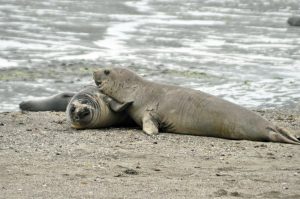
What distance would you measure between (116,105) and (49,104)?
2268mm

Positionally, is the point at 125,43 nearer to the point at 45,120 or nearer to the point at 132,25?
the point at 132,25

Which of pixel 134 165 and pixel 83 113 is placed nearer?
pixel 134 165

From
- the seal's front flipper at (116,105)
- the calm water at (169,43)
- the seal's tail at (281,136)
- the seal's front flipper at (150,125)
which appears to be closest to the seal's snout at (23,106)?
the calm water at (169,43)

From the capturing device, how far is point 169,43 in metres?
19.1

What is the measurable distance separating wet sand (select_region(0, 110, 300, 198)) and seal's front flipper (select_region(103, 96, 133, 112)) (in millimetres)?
260

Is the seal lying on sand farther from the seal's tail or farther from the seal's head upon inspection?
the seal's tail

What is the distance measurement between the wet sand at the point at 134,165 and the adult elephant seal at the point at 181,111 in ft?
0.59

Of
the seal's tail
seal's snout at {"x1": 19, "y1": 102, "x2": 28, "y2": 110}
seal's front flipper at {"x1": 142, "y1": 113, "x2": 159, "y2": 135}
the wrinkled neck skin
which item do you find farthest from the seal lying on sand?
seal's snout at {"x1": 19, "y1": 102, "x2": 28, "y2": 110}

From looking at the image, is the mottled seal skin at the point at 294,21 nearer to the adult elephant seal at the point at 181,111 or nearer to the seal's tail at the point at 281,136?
the adult elephant seal at the point at 181,111

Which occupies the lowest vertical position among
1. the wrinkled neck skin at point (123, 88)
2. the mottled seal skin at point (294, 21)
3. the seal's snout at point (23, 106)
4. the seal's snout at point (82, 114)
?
the mottled seal skin at point (294, 21)

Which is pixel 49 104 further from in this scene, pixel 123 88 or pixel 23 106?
pixel 123 88

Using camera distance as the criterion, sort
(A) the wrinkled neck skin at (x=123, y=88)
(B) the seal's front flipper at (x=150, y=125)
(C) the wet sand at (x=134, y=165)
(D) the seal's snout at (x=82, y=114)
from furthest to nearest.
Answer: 1. (A) the wrinkled neck skin at (x=123, y=88)
2. (D) the seal's snout at (x=82, y=114)
3. (B) the seal's front flipper at (x=150, y=125)
4. (C) the wet sand at (x=134, y=165)

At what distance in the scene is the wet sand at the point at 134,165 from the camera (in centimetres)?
595

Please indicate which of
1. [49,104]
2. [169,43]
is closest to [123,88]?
[49,104]
